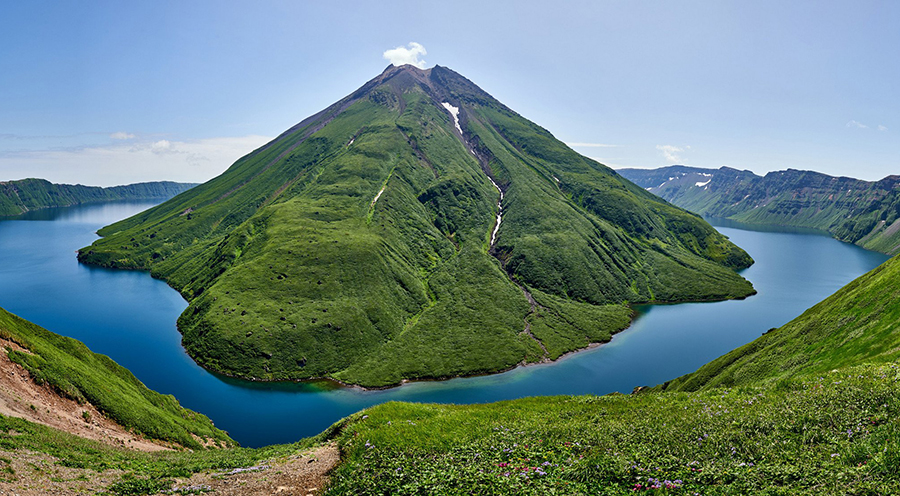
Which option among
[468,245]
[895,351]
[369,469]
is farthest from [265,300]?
[895,351]

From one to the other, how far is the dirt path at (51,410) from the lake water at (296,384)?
3388 cm

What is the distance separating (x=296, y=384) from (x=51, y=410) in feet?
194

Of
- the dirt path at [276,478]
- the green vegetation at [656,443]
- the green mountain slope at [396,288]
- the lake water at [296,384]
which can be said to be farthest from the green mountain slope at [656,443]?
the green mountain slope at [396,288]

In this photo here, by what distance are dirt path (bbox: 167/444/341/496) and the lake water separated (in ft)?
164

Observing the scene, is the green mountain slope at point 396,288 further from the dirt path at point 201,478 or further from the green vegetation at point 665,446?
the green vegetation at point 665,446

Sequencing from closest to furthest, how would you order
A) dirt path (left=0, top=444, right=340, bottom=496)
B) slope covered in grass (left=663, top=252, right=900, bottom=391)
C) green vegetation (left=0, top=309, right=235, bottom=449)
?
dirt path (left=0, top=444, right=340, bottom=496) < slope covered in grass (left=663, top=252, right=900, bottom=391) < green vegetation (left=0, top=309, right=235, bottom=449)

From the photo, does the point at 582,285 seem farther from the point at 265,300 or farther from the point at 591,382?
the point at 265,300

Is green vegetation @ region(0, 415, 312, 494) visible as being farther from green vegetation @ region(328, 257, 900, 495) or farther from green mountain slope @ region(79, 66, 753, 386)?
green mountain slope @ region(79, 66, 753, 386)

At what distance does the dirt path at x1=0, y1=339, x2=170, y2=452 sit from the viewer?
31.3 meters

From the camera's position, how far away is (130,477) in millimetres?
23188

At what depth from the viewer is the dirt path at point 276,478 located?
2125 cm

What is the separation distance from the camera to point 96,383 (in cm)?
4184

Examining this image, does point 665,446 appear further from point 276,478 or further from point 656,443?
point 276,478

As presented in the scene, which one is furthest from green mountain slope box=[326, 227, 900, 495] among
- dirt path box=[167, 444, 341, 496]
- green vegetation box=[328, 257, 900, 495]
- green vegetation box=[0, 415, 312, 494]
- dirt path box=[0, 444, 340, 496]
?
green vegetation box=[0, 415, 312, 494]
